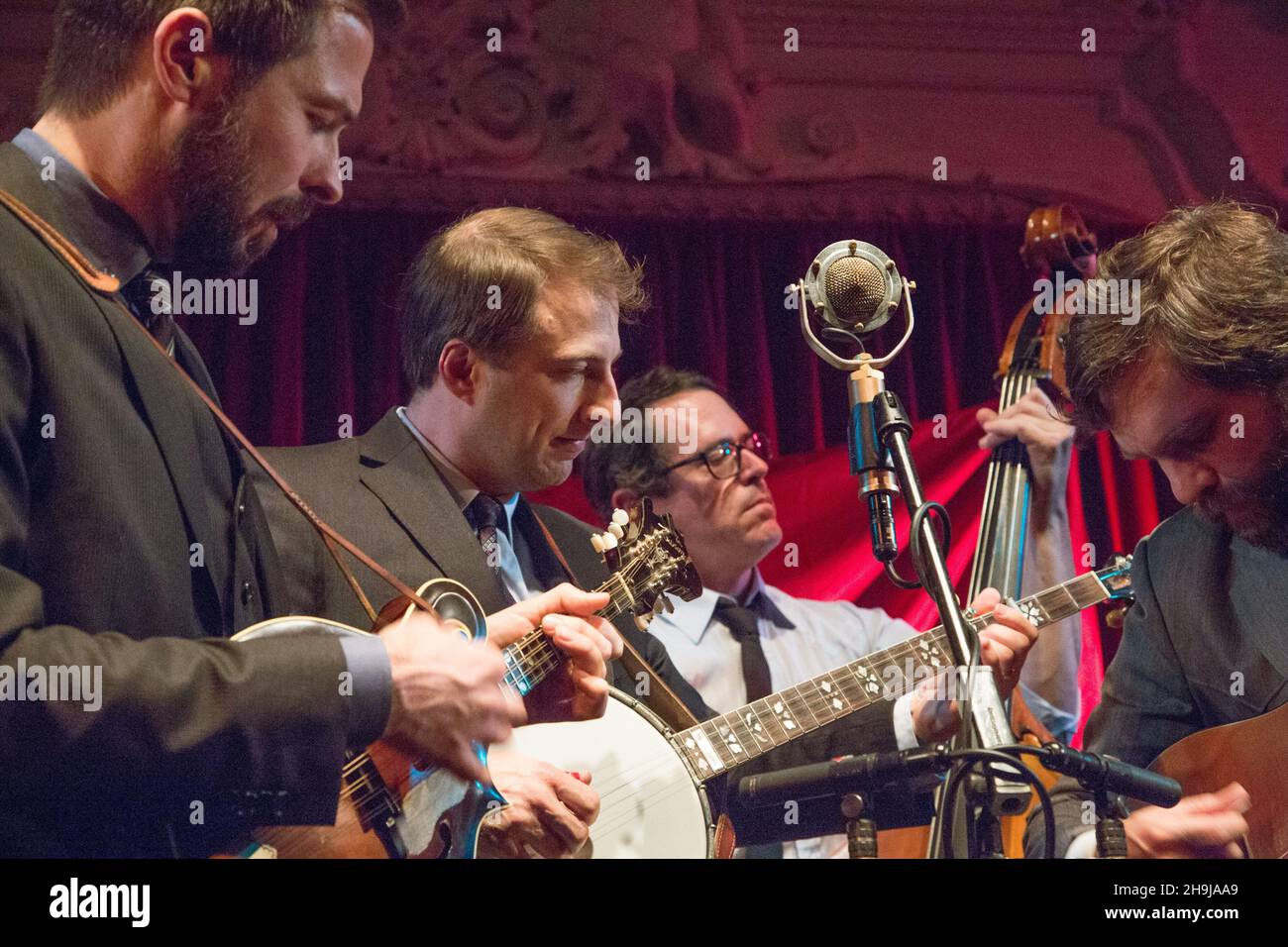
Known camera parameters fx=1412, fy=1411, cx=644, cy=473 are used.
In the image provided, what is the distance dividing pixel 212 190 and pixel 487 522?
80 centimetres

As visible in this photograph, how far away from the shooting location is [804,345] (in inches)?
143

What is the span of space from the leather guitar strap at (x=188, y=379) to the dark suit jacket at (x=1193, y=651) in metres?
1.25

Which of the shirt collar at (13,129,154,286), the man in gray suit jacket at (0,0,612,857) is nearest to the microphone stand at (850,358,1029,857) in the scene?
the man in gray suit jacket at (0,0,612,857)

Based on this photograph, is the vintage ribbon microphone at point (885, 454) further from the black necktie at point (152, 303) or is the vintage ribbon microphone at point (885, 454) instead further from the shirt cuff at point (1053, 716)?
the shirt cuff at point (1053, 716)

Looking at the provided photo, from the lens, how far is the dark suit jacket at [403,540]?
234 centimetres

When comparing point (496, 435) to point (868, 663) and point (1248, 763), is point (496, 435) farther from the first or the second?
point (1248, 763)

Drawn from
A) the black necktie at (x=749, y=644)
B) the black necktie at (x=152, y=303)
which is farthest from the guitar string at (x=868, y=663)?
the black necktie at (x=152, y=303)

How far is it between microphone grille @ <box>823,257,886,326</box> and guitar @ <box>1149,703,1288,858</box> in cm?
103

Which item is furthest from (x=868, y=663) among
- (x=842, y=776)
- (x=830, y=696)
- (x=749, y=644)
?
(x=842, y=776)

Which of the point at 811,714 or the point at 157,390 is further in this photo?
the point at 811,714

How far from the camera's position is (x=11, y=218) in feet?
6.26

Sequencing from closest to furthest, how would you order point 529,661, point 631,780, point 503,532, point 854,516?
point 529,661
point 631,780
point 503,532
point 854,516

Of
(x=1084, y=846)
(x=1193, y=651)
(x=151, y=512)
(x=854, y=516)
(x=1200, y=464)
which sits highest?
(x=854, y=516)

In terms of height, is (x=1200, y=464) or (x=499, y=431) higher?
(x=499, y=431)
